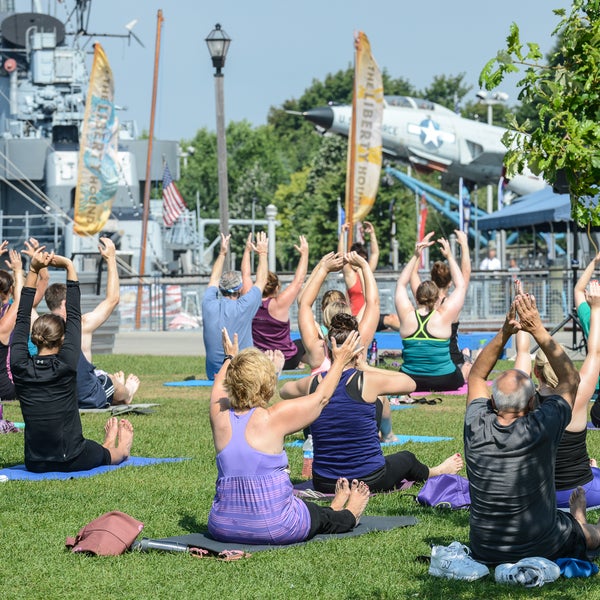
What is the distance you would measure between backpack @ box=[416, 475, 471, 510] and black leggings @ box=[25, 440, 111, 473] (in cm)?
313

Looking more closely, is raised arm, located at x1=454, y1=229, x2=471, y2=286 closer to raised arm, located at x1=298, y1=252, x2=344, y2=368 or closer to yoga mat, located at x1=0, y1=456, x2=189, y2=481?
raised arm, located at x1=298, y1=252, x2=344, y2=368

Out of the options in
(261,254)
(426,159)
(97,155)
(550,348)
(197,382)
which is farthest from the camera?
(426,159)

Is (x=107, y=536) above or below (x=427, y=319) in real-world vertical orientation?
below

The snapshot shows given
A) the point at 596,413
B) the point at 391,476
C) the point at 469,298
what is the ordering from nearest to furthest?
the point at 391,476
the point at 596,413
the point at 469,298

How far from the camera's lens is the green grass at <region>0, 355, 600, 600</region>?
6664mm

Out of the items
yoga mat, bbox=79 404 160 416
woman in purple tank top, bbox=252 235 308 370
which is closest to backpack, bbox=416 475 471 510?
yoga mat, bbox=79 404 160 416

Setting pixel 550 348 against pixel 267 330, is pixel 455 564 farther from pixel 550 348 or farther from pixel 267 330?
pixel 267 330

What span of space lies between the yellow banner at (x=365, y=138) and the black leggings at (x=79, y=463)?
16686mm

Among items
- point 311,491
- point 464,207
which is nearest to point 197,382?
point 311,491

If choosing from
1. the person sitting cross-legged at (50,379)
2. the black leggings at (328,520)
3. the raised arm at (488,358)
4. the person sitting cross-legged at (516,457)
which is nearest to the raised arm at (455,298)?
the person sitting cross-legged at (50,379)

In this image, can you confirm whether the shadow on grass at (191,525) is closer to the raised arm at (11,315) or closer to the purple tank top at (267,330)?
the raised arm at (11,315)

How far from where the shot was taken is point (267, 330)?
1775 cm

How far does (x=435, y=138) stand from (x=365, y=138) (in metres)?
24.7

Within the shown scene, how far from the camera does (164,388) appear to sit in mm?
18828
